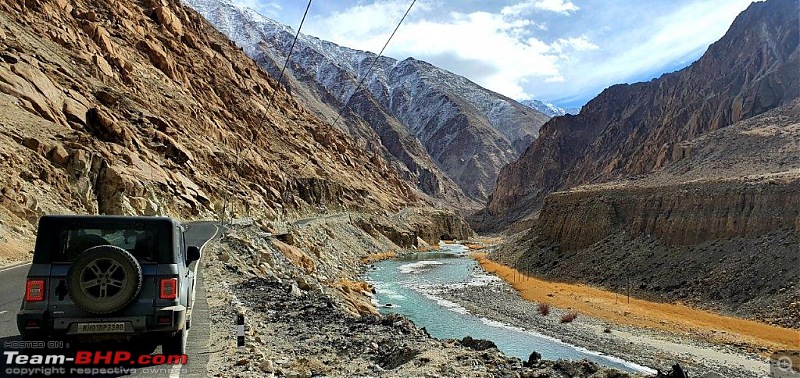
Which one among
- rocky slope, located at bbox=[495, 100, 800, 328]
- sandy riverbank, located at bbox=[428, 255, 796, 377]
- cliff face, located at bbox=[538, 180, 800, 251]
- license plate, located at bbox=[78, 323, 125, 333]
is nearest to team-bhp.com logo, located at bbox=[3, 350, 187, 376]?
license plate, located at bbox=[78, 323, 125, 333]

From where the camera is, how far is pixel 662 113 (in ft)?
372

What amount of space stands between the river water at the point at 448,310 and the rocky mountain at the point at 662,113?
34068 mm

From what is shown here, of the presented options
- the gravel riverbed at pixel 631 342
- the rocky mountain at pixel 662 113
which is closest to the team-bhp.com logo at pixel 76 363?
the gravel riverbed at pixel 631 342

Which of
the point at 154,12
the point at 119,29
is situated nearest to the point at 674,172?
the point at 119,29

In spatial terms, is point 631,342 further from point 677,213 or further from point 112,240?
point 112,240

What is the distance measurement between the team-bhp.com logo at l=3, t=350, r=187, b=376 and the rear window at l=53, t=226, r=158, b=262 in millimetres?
1431

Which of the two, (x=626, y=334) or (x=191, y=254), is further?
(x=626, y=334)

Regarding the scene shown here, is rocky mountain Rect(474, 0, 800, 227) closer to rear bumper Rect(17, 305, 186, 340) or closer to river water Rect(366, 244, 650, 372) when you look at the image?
river water Rect(366, 244, 650, 372)

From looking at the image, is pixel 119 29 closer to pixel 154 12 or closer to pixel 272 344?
pixel 154 12

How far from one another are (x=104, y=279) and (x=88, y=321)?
55 centimetres

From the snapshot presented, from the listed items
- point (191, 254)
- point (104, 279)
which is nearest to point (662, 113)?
point (191, 254)

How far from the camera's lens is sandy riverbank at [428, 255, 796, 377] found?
21219 millimetres

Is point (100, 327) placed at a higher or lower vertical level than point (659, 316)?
higher

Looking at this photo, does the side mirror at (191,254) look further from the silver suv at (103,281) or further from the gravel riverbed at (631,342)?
the gravel riverbed at (631,342)
